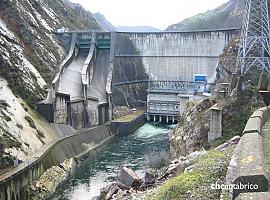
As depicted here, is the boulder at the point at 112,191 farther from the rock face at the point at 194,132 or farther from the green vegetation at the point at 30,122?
the green vegetation at the point at 30,122

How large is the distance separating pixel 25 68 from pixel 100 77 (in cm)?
1780

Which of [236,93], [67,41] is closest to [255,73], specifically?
[236,93]

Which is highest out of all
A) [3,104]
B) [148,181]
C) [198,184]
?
[198,184]

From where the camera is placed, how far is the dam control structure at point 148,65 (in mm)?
62500

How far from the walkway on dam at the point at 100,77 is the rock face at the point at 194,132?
93.1 ft

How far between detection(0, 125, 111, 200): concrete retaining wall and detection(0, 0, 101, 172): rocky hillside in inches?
53.1

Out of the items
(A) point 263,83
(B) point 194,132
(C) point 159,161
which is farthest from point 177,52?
(C) point 159,161

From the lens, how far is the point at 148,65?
78.6 m

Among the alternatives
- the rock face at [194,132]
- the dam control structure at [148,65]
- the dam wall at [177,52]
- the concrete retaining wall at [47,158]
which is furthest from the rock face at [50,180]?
the dam wall at [177,52]

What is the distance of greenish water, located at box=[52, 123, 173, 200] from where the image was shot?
34.9 metres

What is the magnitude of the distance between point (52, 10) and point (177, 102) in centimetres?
3193

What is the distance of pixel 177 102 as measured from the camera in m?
70.1

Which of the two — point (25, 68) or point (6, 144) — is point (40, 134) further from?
point (25, 68)

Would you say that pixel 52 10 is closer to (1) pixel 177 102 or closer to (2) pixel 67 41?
(2) pixel 67 41
